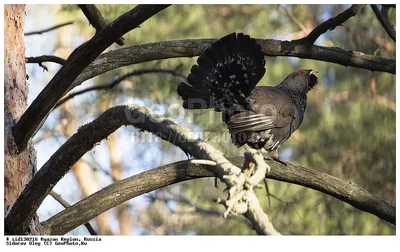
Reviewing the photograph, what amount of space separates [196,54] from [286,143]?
22.7ft

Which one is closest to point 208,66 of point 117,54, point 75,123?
point 117,54

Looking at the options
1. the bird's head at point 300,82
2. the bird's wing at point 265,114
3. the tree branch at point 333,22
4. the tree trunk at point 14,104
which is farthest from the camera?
the bird's head at point 300,82

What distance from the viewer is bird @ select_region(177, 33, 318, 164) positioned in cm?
480

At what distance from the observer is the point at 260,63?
491 centimetres

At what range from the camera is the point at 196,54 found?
4.37 m

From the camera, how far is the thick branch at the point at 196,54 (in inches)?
162

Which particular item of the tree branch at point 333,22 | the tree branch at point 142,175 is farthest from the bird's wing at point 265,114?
the tree branch at point 142,175

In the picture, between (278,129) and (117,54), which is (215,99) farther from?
(117,54)

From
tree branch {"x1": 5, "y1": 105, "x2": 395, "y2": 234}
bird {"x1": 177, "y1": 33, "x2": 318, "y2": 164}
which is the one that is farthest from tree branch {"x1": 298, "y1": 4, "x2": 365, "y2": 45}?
tree branch {"x1": 5, "y1": 105, "x2": 395, "y2": 234}

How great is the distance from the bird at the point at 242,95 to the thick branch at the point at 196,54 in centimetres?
23

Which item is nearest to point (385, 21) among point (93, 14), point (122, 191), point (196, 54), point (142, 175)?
point (196, 54)

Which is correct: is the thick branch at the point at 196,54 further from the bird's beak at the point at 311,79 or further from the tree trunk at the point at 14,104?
the bird's beak at the point at 311,79

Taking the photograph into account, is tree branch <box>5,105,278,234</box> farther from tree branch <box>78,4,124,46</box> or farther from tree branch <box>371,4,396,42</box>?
tree branch <box>371,4,396,42</box>

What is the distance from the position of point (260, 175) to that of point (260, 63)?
2.75 m
